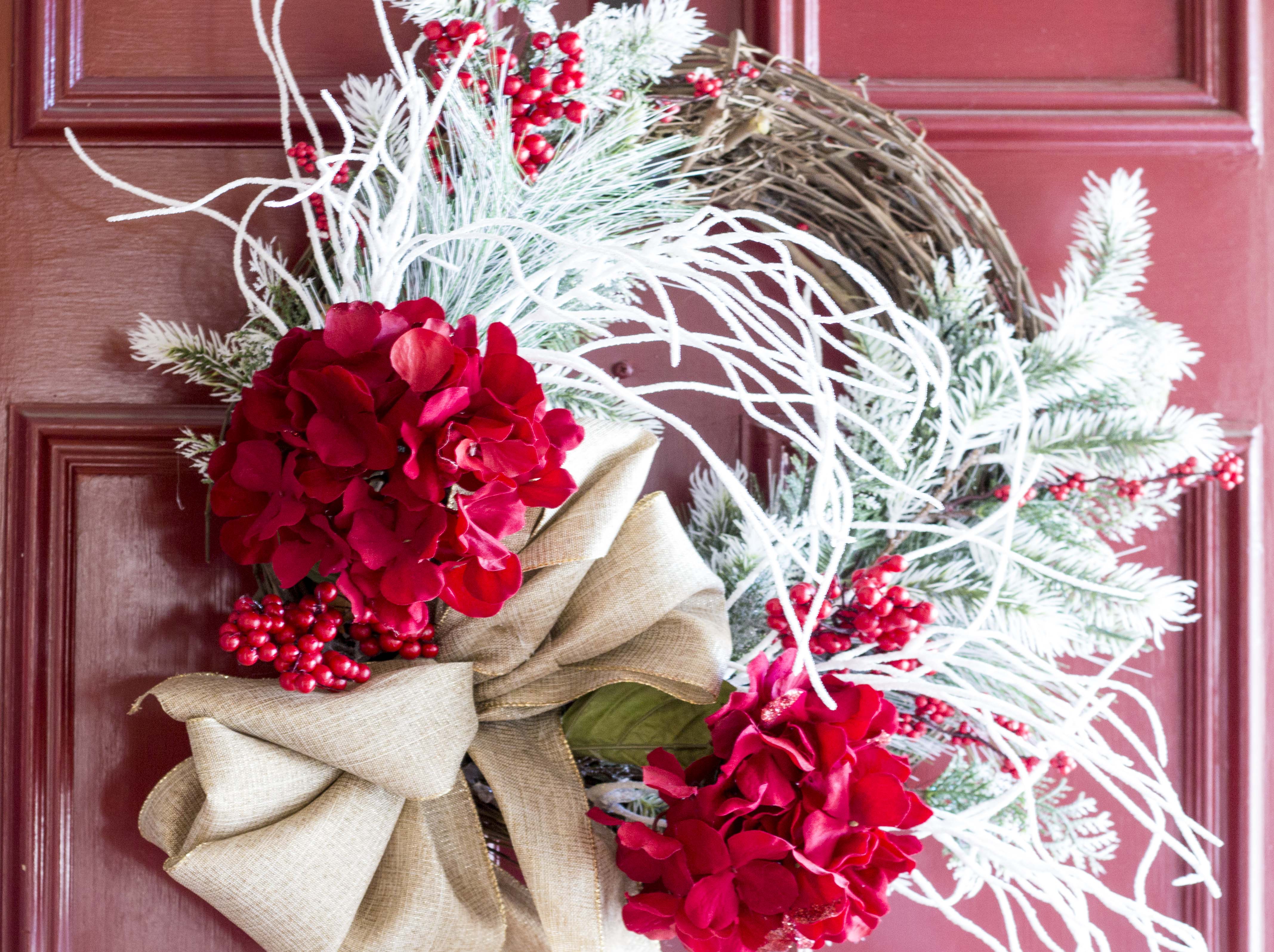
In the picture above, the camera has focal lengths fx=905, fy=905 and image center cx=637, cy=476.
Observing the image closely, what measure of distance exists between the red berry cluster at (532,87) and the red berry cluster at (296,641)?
317 millimetres

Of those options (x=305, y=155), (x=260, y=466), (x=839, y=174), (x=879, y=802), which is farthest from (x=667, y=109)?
(x=879, y=802)

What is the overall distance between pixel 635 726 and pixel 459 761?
0.11 m

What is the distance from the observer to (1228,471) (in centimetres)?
70

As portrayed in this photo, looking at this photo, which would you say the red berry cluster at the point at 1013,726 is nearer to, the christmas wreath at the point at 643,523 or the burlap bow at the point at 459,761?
the christmas wreath at the point at 643,523

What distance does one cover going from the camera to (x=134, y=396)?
717mm

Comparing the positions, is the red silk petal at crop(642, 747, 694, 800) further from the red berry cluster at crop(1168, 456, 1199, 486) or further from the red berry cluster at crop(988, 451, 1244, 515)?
the red berry cluster at crop(1168, 456, 1199, 486)

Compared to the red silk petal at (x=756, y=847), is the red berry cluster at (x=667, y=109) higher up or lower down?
higher up

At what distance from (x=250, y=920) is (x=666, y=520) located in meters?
0.35

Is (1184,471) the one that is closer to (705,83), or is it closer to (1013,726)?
(1013,726)

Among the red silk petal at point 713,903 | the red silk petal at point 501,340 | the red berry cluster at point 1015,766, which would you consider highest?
the red silk petal at point 501,340

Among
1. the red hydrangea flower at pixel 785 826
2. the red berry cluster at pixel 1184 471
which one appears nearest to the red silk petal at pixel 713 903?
the red hydrangea flower at pixel 785 826

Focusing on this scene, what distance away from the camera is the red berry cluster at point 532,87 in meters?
0.60

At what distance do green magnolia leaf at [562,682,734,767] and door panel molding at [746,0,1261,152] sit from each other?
1.78 ft

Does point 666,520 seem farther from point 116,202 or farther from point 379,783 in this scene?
point 116,202
